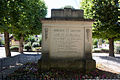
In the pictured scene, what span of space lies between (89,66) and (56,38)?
293 centimetres

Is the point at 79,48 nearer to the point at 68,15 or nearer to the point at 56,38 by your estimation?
the point at 56,38

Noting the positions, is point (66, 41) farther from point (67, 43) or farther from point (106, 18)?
point (106, 18)

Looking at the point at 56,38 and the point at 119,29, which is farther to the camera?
the point at 119,29

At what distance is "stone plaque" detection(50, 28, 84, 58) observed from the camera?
810 cm

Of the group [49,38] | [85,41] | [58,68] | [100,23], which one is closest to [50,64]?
[58,68]

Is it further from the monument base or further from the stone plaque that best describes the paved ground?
the stone plaque

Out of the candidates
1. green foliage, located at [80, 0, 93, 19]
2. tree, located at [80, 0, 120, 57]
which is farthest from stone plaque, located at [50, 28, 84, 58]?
green foliage, located at [80, 0, 93, 19]

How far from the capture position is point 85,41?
805 cm

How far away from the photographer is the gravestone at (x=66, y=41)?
794cm

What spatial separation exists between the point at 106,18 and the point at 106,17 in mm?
132

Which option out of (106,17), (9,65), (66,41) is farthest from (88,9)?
(9,65)

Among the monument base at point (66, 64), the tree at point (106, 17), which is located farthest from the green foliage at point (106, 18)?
the monument base at point (66, 64)

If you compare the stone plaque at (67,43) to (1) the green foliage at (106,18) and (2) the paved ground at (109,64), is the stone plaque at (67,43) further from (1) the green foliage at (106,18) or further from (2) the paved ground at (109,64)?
(1) the green foliage at (106,18)

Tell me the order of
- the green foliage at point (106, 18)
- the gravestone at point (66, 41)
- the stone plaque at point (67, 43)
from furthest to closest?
the green foliage at point (106, 18), the stone plaque at point (67, 43), the gravestone at point (66, 41)
